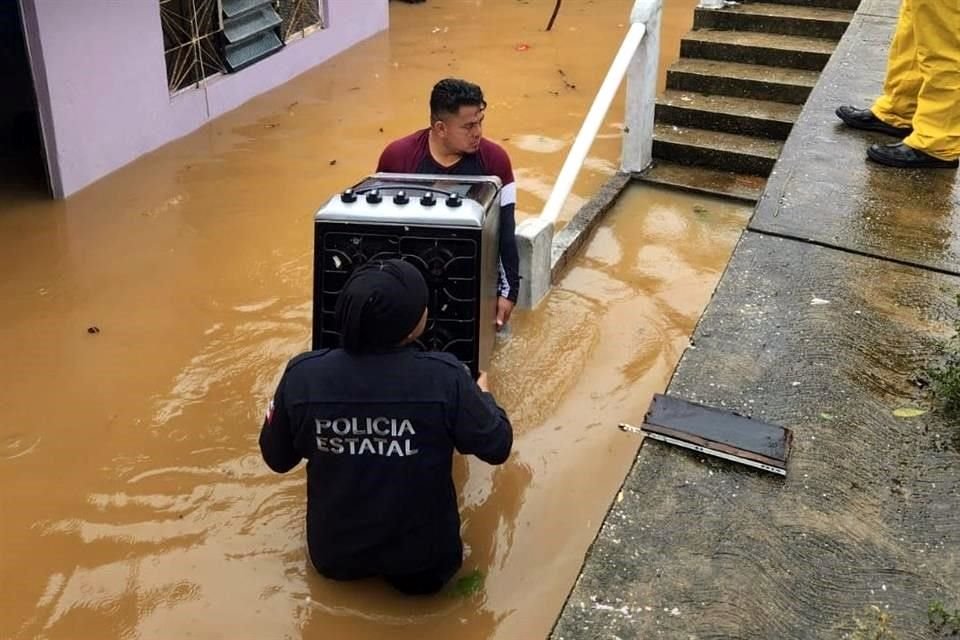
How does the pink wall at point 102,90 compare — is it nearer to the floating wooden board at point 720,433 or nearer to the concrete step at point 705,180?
the concrete step at point 705,180

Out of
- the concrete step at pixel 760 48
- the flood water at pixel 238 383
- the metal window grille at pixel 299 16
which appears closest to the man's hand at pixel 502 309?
the flood water at pixel 238 383

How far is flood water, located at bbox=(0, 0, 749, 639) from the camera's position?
3418mm

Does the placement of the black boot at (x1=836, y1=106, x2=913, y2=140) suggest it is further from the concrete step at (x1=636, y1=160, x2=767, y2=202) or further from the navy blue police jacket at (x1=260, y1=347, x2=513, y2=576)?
the navy blue police jacket at (x1=260, y1=347, x2=513, y2=576)

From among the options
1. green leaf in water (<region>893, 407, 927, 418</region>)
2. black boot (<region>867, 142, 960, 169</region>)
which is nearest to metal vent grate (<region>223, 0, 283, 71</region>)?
black boot (<region>867, 142, 960, 169</region>)

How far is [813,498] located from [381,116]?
6.28m

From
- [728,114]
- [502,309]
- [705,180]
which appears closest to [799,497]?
[502,309]

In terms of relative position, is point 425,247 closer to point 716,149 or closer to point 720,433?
point 720,433

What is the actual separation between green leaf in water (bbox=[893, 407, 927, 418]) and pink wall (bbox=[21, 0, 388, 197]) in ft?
17.8

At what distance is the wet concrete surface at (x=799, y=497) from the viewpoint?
240cm

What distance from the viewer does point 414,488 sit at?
9.75ft

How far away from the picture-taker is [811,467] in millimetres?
2885

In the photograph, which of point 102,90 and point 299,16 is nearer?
point 102,90

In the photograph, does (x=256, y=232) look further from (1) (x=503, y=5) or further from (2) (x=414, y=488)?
(1) (x=503, y=5)

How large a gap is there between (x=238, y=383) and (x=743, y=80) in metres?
4.92
